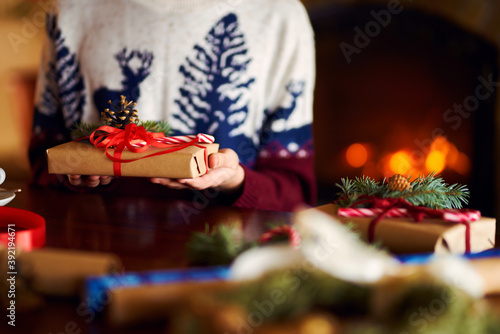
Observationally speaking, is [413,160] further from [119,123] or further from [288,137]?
[119,123]

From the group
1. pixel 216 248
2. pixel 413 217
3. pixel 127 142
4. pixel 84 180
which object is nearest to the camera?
pixel 216 248

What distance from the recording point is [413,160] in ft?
7.14

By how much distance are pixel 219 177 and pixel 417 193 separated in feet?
1.28

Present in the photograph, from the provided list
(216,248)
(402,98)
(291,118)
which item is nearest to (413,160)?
(402,98)

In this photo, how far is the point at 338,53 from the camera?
2311 mm

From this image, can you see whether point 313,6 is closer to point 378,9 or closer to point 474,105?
point 378,9

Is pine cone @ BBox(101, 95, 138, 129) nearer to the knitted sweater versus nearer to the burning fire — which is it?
the knitted sweater

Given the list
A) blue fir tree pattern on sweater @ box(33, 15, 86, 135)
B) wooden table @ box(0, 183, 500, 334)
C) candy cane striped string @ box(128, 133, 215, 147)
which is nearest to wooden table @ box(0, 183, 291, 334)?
wooden table @ box(0, 183, 500, 334)

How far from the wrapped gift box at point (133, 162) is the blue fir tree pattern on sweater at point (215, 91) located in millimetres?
334

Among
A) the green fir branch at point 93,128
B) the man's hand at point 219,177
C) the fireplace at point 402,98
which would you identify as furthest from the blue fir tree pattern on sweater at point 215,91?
the fireplace at point 402,98

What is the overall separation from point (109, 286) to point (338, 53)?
2041 mm

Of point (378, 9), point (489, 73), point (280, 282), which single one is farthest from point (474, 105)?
point (280, 282)

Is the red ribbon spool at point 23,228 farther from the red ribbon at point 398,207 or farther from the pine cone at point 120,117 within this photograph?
the red ribbon at point 398,207

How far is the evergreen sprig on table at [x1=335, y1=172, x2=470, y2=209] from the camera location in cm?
71
